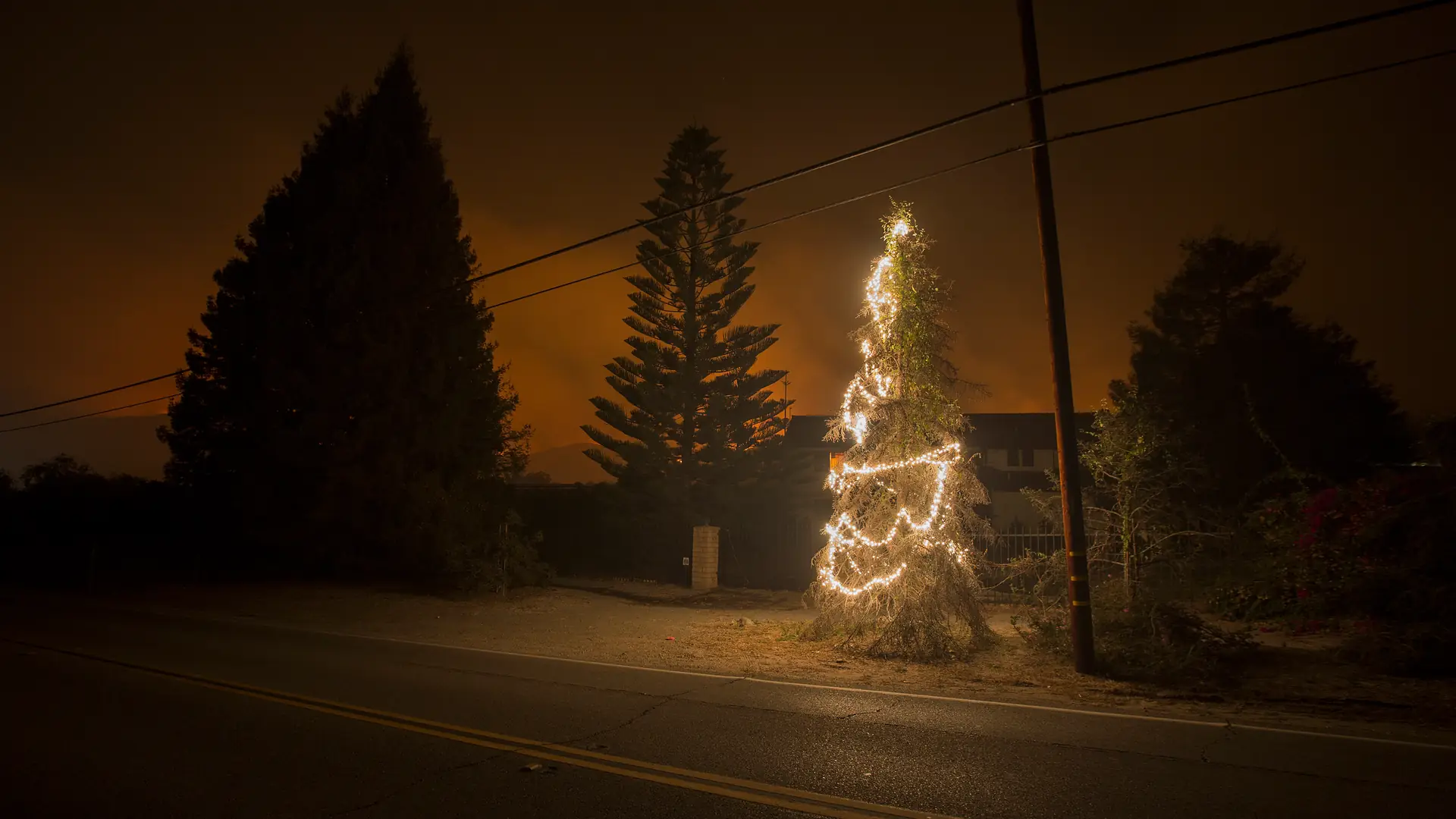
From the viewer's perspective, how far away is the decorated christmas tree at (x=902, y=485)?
36.1ft

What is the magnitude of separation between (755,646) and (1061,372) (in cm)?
559

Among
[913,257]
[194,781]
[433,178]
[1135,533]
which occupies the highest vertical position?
[433,178]

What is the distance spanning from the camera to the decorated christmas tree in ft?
36.1

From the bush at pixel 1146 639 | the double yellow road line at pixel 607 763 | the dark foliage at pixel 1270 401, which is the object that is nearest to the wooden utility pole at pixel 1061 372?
the bush at pixel 1146 639

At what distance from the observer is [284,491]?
64.5 ft

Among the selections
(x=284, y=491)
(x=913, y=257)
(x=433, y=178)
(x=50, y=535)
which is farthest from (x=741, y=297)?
(x=50, y=535)

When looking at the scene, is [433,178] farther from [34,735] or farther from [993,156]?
[34,735]

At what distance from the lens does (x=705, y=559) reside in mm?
Result: 20172

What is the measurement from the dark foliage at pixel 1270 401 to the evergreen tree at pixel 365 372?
15.4 meters

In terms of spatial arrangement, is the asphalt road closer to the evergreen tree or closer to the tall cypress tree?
the evergreen tree

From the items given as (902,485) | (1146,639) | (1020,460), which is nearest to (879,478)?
(902,485)

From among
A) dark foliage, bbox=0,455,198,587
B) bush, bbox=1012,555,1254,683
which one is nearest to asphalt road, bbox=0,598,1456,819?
bush, bbox=1012,555,1254,683

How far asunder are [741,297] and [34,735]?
86.0ft

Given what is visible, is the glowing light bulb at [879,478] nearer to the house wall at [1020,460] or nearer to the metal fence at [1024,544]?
the metal fence at [1024,544]
